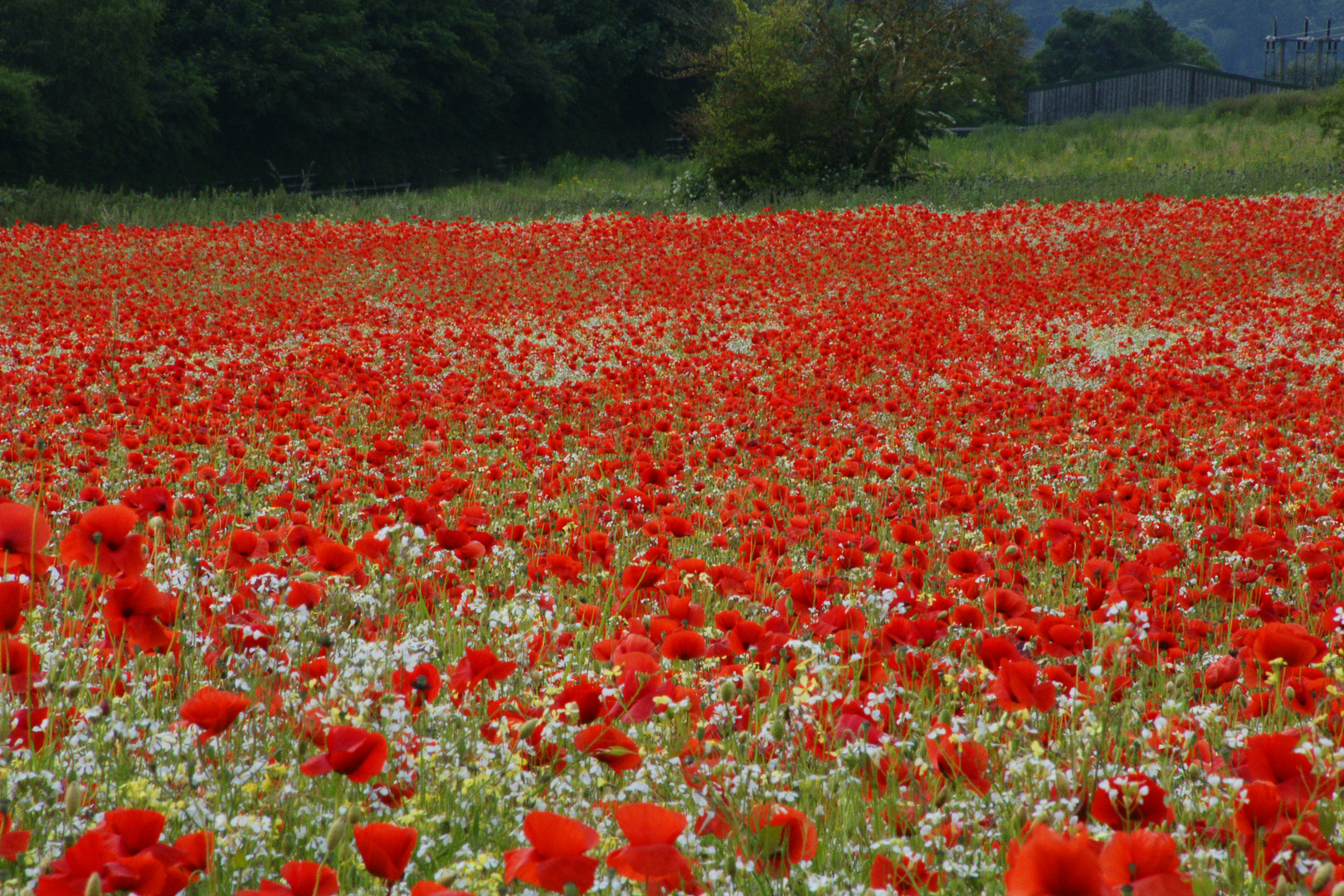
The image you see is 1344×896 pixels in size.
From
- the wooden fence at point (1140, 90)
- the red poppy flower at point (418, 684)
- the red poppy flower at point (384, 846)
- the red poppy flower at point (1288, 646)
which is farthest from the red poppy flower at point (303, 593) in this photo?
the wooden fence at point (1140, 90)

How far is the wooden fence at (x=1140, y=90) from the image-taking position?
48.2m

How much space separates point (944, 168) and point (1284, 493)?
→ 26.8m

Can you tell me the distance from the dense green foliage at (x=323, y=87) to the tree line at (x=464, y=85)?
0.24ft

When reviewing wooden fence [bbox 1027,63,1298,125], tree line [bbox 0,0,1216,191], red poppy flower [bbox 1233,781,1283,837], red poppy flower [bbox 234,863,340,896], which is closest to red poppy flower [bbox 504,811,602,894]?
red poppy flower [bbox 234,863,340,896]

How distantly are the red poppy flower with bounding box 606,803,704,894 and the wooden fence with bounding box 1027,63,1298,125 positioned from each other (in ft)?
171

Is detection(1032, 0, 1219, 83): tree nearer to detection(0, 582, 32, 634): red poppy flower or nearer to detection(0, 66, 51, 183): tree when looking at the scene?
detection(0, 66, 51, 183): tree

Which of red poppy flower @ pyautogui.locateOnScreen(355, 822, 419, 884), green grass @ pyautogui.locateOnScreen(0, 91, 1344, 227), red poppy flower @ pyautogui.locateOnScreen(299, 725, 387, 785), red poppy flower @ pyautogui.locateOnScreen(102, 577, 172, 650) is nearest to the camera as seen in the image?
red poppy flower @ pyautogui.locateOnScreen(355, 822, 419, 884)

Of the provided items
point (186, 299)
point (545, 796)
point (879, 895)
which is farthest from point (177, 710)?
point (186, 299)

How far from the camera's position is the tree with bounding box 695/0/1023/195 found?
26.4 metres

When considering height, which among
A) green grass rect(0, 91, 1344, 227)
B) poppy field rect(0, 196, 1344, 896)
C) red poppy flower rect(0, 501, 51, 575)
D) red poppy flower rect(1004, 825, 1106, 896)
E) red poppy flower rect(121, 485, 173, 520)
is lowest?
poppy field rect(0, 196, 1344, 896)

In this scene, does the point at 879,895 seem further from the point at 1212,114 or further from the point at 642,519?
the point at 1212,114

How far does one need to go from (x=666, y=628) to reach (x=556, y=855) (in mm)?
1067

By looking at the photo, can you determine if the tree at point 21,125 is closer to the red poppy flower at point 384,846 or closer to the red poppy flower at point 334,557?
the red poppy flower at point 334,557

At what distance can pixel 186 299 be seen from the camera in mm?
11062
